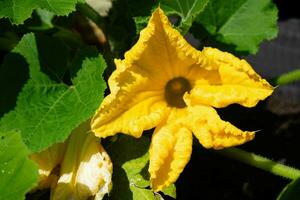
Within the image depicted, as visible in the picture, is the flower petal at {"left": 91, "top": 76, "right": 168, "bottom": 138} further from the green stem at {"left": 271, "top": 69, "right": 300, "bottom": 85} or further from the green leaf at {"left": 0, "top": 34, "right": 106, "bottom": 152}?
the green stem at {"left": 271, "top": 69, "right": 300, "bottom": 85}

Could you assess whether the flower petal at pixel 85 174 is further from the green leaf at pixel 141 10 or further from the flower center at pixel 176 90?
the green leaf at pixel 141 10

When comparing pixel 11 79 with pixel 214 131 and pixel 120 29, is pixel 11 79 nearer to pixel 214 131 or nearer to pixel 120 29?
pixel 120 29

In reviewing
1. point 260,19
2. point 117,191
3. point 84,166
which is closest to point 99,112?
point 84,166

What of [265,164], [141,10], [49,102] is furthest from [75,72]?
[265,164]

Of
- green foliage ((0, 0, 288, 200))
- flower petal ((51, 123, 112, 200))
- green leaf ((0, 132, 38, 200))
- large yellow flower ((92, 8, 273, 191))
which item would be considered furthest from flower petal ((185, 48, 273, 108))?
green leaf ((0, 132, 38, 200))

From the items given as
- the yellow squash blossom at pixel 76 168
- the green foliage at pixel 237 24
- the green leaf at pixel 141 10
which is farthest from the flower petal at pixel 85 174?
the green foliage at pixel 237 24
